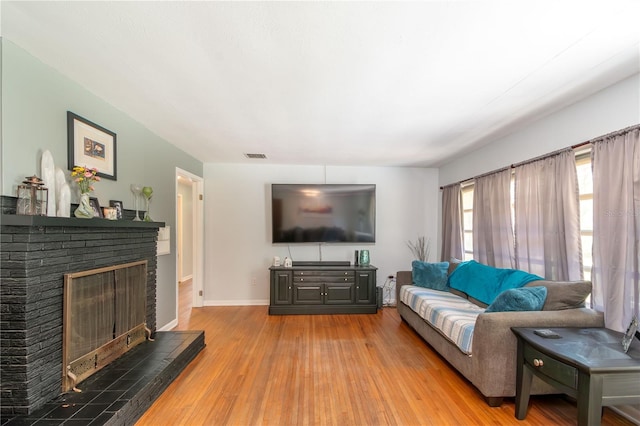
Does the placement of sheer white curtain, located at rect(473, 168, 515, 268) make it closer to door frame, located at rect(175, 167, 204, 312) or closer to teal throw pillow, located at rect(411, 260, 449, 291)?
teal throw pillow, located at rect(411, 260, 449, 291)

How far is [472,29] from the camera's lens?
146cm

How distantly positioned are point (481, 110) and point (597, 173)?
1.01m

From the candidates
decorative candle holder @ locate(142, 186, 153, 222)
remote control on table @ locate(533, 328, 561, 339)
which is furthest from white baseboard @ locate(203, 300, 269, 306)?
remote control on table @ locate(533, 328, 561, 339)

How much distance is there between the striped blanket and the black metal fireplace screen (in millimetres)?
2958

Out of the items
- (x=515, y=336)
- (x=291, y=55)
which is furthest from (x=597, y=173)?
→ (x=291, y=55)

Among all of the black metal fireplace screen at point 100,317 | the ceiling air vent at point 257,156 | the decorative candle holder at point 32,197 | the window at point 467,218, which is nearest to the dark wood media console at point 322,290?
the window at point 467,218

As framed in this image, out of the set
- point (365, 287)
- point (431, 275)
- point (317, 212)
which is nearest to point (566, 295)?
point (431, 275)

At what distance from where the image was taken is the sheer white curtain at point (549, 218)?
2.34m

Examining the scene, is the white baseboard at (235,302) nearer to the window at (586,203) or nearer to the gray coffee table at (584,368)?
the gray coffee table at (584,368)

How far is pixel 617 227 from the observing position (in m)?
1.94

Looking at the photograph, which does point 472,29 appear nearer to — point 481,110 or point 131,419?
point 481,110

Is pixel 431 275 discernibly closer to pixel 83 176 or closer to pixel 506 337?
pixel 506 337

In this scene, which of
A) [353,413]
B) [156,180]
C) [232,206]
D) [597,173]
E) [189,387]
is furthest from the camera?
[232,206]

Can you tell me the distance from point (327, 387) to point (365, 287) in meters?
2.12
